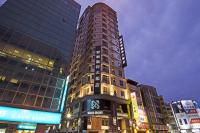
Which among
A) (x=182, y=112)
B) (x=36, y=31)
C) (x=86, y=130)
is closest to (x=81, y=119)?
(x=86, y=130)

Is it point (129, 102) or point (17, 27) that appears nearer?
point (17, 27)

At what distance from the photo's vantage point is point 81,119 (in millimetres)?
31000

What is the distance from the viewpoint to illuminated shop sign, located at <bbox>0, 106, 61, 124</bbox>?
1670cm

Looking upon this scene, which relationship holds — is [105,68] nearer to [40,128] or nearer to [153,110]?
[40,128]

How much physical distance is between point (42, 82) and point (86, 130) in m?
14.5

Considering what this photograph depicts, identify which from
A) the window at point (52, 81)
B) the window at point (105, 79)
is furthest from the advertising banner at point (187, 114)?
the window at point (52, 81)

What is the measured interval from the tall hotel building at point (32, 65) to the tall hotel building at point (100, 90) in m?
9.08

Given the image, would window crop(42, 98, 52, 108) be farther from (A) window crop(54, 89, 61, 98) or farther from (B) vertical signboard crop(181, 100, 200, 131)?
(B) vertical signboard crop(181, 100, 200, 131)

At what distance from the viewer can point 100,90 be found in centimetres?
3353

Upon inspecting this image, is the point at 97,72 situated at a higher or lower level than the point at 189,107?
higher

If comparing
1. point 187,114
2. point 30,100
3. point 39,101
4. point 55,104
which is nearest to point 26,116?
point 30,100

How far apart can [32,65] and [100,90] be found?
56.3 feet

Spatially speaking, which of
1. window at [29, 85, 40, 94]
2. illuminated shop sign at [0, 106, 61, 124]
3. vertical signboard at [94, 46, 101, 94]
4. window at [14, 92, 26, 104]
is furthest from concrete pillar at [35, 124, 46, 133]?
vertical signboard at [94, 46, 101, 94]

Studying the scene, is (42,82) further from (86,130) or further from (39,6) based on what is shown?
(39,6)
